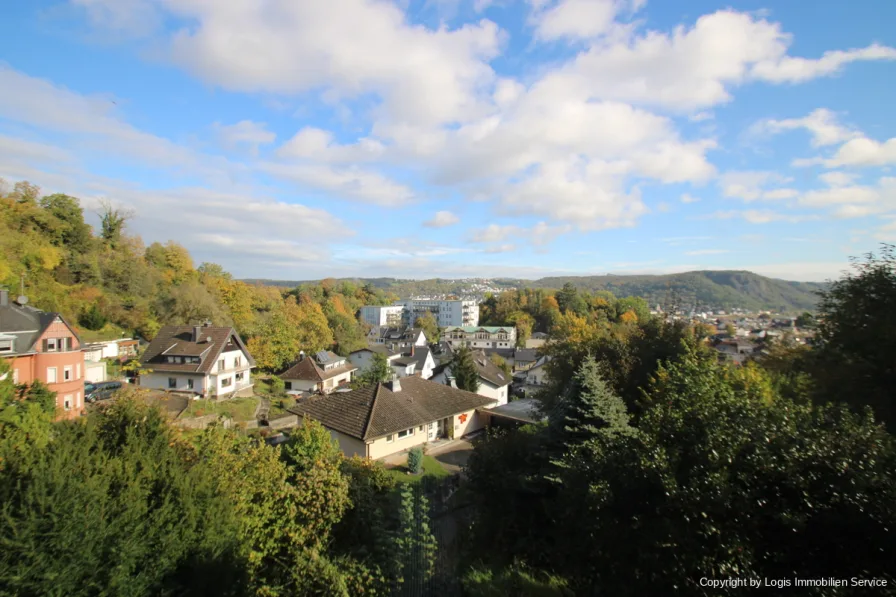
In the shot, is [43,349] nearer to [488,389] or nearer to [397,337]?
[488,389]

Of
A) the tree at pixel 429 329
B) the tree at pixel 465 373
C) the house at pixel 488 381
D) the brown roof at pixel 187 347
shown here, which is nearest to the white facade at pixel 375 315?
the tree at pixel 429 329

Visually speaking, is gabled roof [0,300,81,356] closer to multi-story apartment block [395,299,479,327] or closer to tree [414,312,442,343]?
tree [414,312,442,343]

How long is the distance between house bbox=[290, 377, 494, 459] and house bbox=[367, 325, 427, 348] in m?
48.8

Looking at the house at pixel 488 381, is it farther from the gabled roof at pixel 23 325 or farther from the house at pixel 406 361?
the gabled roof at pixel 23 325

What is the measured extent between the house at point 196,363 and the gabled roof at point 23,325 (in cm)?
1062

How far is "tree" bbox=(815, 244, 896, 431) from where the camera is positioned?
8.90 meters

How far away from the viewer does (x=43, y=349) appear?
1959 cm

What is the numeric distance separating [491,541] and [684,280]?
168 metres

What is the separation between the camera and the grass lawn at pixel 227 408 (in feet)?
83.5

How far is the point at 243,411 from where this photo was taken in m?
27.9

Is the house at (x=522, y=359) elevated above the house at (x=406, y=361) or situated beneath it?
situated beneath

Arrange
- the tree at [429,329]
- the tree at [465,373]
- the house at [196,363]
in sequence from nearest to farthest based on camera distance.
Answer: the house at [196,363] → the tree at [465,373] → the tree at [429,329]

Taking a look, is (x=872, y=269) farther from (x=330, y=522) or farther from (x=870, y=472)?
(x=330, y=522)

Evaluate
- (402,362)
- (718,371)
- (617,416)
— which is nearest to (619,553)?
(617,416)
